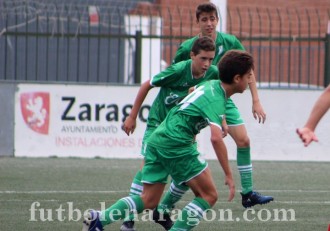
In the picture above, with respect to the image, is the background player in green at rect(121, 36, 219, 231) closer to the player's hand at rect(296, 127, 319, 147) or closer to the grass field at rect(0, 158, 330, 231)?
the grass field at rect(0, 158, 330, 231)

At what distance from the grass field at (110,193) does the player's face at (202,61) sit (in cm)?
135

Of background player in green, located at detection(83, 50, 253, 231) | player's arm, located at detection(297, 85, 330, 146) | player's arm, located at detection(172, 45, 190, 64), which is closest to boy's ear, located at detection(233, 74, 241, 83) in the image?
background player in green, located at detection(83, 50, 253, 231)

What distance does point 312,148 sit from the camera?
16516 mm

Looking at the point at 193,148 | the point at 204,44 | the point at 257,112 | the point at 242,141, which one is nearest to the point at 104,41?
the point at 242,141

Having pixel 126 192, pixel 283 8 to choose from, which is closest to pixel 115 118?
pixel 126 192

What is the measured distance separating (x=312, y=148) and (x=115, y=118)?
10.8 ft

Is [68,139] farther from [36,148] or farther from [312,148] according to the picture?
[312,148]

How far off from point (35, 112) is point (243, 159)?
7.07m

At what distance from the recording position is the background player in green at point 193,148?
722cm

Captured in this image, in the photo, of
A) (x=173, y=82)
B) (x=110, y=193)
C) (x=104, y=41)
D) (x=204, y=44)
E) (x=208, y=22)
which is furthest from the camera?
(x=104, y=41)

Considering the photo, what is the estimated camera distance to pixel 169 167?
737 centimetres

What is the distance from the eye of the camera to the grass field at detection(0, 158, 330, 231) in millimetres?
8734

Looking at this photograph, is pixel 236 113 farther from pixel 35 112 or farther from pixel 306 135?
pixel 35 112

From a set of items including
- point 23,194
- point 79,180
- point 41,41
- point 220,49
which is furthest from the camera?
point 41,41
